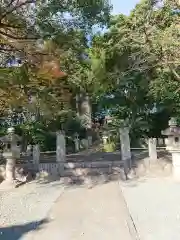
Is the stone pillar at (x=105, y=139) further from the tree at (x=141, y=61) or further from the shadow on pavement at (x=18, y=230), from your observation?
the shadow on pavement at (x=18, y=230)

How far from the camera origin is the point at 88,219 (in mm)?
4617

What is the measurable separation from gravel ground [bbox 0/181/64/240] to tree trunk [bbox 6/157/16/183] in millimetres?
642

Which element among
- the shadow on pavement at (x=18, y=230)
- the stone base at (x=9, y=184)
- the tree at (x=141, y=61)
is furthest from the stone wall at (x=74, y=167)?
the shadow on pavement at (x=18, y=230)

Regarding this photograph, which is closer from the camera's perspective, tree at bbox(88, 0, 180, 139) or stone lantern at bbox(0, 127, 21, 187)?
stone lantern at bbox(0, 127, 21, 187)

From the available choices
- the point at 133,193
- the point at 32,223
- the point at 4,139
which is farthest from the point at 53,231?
the point at 4,139

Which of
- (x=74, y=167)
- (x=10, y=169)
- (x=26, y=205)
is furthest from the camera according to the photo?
(x=74, y=167)

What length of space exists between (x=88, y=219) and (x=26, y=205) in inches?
64.7

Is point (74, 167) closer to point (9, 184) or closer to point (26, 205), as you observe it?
point (9, 184)

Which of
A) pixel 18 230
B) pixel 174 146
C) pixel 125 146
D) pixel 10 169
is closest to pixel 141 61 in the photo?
pixel 125 146

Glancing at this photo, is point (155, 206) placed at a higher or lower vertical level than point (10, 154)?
lower

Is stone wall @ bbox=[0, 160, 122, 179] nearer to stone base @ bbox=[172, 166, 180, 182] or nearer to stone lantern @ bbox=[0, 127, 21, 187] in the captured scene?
stone lantern @ bbox=[0, 127, 21, 187]

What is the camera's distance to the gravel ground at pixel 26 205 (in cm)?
444

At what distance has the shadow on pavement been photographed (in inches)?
156

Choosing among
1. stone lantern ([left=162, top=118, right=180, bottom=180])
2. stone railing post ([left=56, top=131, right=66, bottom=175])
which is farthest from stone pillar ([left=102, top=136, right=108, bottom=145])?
stone lantern ([left=162, top=118, right=180, bottom=180])
